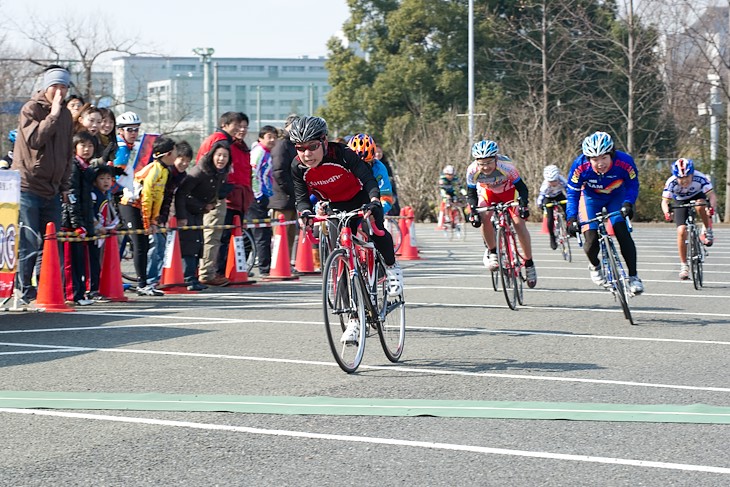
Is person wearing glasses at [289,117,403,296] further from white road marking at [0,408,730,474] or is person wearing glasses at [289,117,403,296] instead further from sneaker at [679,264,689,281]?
sneaker at [679,264,689,281]

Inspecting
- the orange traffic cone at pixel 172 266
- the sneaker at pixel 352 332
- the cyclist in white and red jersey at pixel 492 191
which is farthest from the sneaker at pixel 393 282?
the orange traffic cone at pixel 172 266

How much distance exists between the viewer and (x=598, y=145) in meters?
12.3

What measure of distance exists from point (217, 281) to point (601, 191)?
222 inches

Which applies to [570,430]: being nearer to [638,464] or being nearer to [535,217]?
→ [638,464]

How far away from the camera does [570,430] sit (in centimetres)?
677

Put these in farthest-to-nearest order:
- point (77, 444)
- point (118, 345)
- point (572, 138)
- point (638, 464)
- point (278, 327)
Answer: point (572, 138) → point (278, 327) → point (118, 345) → point (77, 444) → point (638, 464)

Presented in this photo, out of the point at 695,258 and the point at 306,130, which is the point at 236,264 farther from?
the point at 306,130

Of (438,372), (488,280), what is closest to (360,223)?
(438,372)

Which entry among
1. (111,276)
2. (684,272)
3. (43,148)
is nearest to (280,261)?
(111,276)

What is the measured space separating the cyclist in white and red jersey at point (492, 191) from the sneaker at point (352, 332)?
16.9ft

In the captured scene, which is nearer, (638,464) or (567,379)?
(638,464)

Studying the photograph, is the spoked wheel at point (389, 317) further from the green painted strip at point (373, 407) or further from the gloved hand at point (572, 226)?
the gloved hand at point (572, 226)

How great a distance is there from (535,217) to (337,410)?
33.1 meters

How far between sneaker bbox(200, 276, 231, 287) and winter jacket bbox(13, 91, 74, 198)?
3.76 metres
